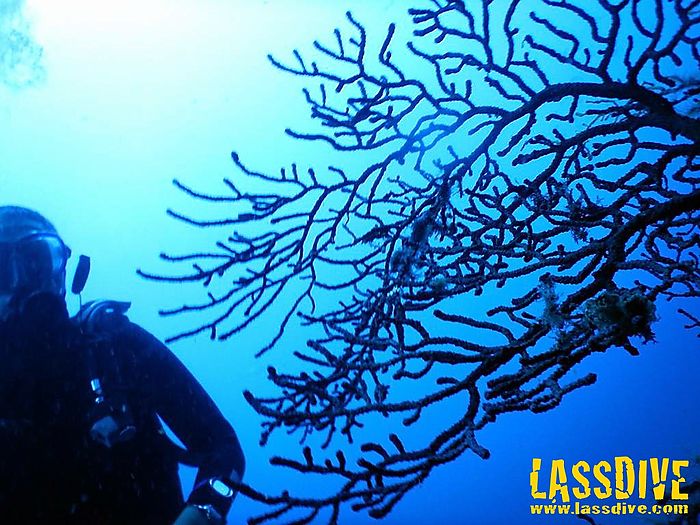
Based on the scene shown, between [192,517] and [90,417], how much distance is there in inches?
49.1

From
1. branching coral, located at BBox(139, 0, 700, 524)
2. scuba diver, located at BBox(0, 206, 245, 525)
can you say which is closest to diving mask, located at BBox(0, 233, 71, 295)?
scuba diver, located at BBox(0, 206, 245, 525)

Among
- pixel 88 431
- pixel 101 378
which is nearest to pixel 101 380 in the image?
pixel 101 378

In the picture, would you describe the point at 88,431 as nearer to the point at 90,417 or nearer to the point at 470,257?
the point at 90,417

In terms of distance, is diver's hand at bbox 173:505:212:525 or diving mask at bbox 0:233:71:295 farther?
diving mask at bbox 0:233:71:295

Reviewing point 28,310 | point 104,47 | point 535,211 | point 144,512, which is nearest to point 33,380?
point 28,310

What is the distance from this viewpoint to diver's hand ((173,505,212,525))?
419cm

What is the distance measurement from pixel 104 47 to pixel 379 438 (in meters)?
27.0

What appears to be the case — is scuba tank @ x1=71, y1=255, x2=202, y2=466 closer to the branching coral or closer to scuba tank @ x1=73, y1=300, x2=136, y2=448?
scuba tank @ x1=73, y1=300, x2=136, y2=448

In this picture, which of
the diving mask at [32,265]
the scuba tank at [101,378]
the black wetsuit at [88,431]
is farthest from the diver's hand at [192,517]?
the diving mask at [32,265]

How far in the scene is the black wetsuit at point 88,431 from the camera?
170 inches

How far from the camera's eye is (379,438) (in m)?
32.8

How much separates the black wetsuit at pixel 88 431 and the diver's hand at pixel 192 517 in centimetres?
16

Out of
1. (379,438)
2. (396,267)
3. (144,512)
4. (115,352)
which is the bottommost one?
(144,512)

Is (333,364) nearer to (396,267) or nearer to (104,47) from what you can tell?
(396,267)
